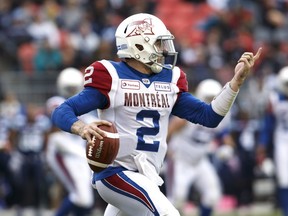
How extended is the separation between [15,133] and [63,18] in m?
3.66

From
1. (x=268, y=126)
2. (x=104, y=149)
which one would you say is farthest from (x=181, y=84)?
(x=268, y=126)

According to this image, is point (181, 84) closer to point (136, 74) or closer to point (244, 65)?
point (136, 74)

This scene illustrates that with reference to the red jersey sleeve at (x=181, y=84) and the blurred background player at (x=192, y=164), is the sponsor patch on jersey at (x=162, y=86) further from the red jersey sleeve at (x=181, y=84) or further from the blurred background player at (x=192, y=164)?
the blurred background player at (x=192, y=164)

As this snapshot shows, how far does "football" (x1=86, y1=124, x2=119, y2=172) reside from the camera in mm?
6527

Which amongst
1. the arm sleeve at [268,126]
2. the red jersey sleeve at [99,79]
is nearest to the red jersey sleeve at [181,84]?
the red jersey sleeve at [99,79]

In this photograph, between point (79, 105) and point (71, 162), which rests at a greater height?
point (79, 105)

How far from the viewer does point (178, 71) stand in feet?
24.0

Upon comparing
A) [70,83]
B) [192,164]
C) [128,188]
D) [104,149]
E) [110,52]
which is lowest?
[192,164]

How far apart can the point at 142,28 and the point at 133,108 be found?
0.56m

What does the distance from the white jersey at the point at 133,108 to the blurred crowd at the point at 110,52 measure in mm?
6504

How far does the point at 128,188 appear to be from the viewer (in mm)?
6914

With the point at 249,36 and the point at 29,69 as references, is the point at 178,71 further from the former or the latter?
the point at 249,36

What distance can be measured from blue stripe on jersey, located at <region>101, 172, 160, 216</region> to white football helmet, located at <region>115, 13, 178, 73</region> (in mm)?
787

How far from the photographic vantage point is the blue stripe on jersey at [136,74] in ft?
23.2
